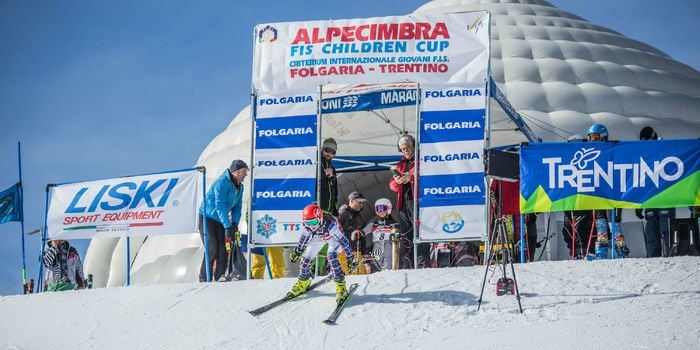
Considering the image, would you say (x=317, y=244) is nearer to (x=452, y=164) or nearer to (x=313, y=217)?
(x=313, y=217)

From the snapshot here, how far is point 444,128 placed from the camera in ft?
46.6

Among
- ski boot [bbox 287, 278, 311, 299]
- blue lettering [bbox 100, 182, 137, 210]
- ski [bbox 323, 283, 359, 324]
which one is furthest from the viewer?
blue lettering [bbox 100, 182, 137, 210]

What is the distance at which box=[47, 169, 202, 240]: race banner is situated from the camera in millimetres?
14453

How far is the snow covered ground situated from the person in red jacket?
106 centimetres

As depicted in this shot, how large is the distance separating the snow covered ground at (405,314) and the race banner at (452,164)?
78 centimetres

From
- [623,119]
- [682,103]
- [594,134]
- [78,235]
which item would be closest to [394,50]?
[594,134]

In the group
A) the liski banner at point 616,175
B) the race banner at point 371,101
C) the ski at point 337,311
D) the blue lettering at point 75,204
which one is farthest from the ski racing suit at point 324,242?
the blue lettering at point 75,204

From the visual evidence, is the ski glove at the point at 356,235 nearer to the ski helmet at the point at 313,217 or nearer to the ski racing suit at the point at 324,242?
the ski racing suit at the point at 324,242

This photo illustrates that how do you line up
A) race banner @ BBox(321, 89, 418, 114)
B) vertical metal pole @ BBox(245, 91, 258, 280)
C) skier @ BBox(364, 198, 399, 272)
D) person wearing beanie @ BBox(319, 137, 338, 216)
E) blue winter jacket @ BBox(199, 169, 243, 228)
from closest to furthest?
1. blue winter jacket @ BBox(199, 169, 243, 228)
2. vertical metal pole @ BBox(245, 91, 258, 280)
3. skier @ BBox(364, 198, 399, 272)
4. person wearing beanie @ BBox(319, 137, 338, 216)
5. race banner @ BBox(321, 89, 418, 114)

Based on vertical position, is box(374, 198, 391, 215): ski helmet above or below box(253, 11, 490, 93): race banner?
below

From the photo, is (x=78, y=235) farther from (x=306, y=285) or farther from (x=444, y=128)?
(x=444, y=128)

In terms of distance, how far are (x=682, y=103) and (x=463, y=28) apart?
10.9 meters

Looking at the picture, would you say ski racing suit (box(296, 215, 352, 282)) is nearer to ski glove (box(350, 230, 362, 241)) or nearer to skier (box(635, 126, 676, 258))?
ski glove (box(350, 230, 362, 241))

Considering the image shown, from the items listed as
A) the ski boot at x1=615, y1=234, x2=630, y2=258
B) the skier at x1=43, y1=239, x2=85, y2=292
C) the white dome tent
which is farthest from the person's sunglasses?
the white dome tent
